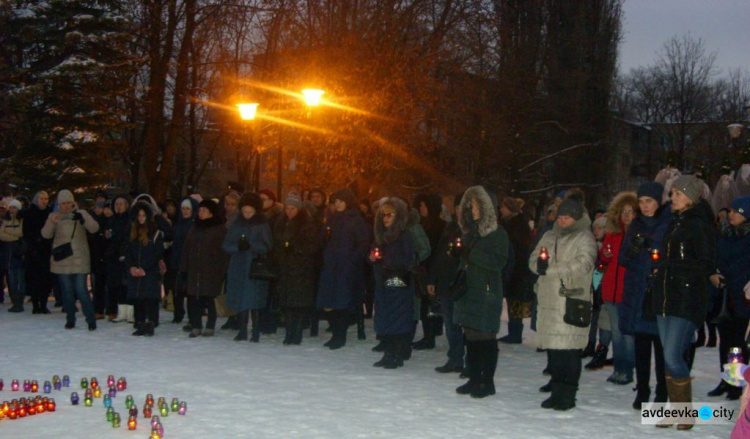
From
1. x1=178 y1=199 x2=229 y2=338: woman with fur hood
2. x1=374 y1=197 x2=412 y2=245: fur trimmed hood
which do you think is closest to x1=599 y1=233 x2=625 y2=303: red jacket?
x1=374 y1=197 x2=412 y2=245: fur trimmed hood

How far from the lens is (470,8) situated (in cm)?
2975

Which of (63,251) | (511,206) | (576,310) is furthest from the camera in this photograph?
(63,251)

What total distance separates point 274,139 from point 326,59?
2.24 metres

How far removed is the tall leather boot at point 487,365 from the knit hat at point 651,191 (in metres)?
2.03

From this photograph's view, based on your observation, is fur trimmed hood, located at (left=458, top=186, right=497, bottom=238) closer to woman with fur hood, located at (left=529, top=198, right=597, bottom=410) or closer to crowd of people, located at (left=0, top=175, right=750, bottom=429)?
crowd of people, located at (left=0, top=175, right=750, bottom=429)

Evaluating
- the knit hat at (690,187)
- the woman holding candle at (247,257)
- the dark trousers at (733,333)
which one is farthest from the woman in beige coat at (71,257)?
the knit hat at (690,187)

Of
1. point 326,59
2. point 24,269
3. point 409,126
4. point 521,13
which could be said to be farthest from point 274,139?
point 521,13

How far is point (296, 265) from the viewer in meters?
12.1

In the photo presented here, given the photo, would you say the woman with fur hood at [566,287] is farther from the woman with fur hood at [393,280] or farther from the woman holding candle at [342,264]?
the woman holding candle at [342,264]

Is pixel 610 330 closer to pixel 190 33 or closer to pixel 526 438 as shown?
pixel 526 438

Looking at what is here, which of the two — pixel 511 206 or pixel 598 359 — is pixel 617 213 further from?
pixel 511 206

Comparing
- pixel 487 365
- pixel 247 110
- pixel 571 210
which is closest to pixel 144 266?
pixel 487 365

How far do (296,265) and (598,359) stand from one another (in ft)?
13.7

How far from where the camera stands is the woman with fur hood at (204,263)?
40.5 ft
